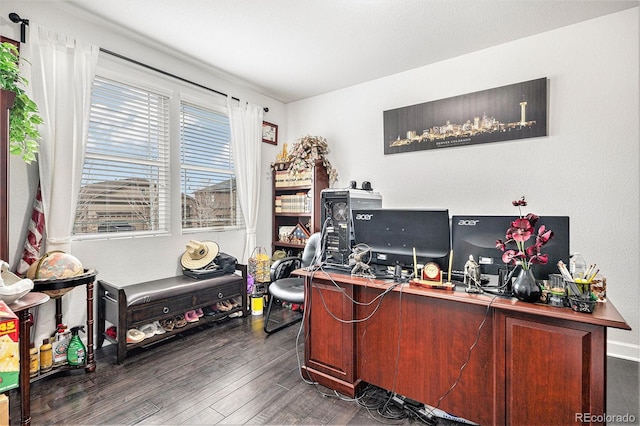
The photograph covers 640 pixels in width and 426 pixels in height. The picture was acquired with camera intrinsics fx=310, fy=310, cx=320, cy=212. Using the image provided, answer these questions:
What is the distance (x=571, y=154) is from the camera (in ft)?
8.86

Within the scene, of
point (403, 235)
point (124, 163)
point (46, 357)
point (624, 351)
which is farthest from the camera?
point (124, 163)

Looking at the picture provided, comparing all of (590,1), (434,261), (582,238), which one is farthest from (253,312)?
(590,1)

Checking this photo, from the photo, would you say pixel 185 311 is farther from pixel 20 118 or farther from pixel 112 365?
pixel 20 118

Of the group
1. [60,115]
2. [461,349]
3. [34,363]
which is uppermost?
[60,115]

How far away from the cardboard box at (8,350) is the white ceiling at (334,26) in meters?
2.29

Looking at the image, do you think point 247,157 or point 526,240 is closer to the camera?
point 526,240

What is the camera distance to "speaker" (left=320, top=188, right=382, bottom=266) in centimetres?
233

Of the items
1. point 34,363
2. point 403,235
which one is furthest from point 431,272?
point 34,363

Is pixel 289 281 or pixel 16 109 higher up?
pixel 16 109

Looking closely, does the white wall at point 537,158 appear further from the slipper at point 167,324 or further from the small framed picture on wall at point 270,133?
the small framed picture on wall at point 270,133

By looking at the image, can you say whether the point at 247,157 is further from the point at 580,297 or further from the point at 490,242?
the point at 580,297

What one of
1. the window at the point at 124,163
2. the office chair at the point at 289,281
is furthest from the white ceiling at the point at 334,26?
the office chair at the point at 289,281

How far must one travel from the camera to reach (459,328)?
165 cm

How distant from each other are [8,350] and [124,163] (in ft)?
6.15
